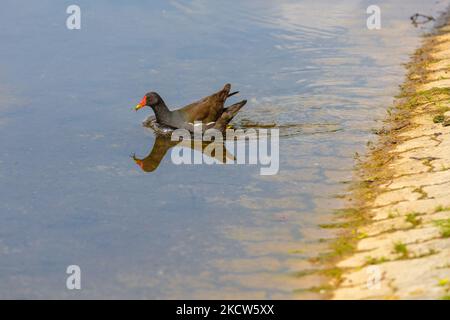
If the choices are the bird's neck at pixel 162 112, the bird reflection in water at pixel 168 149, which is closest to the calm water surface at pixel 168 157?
the bird reflection in water at pixel 168 149

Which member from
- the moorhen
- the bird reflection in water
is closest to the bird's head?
the moorhen

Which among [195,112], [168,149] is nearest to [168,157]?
[168,149]

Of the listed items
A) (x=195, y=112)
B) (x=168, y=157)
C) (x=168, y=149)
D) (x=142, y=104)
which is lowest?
(x=168, y=157)

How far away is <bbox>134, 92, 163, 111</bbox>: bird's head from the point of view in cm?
1323

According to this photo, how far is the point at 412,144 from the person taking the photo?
11.8 m

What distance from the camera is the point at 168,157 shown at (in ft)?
40.2

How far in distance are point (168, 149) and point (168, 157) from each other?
0.45 m

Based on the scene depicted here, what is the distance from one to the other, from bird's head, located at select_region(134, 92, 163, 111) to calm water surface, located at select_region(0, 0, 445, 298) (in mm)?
404

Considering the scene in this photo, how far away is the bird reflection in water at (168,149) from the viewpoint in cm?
1191

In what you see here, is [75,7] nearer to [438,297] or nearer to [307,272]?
[307,272]

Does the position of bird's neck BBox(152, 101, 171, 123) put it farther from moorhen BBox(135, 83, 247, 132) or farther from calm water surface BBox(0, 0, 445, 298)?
calm water surface BBox(0, 0, 445, 298)

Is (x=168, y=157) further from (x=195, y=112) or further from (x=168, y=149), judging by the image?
(x=195, y=112)

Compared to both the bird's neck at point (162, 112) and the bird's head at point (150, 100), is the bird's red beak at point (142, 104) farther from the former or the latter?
the bird's neck at point (162, 112)
